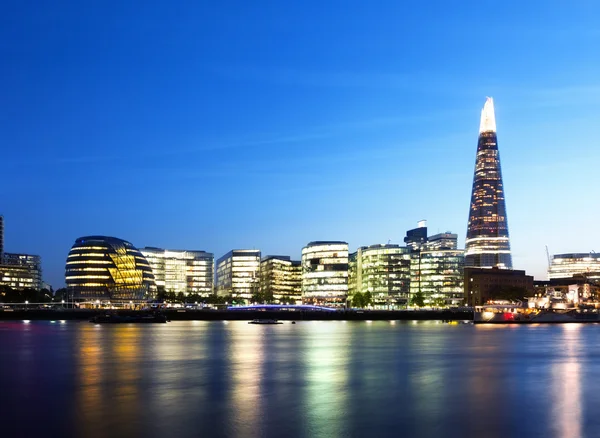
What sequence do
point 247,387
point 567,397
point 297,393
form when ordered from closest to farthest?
point 567,397 < point 297,393 < point 247,387

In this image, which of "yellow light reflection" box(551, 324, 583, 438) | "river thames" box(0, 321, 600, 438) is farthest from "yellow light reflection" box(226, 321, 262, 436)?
"yellow light reflection" box(551, 324, 583, 438)

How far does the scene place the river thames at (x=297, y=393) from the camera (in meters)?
33.2

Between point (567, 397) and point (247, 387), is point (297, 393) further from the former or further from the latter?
point (567, 397)

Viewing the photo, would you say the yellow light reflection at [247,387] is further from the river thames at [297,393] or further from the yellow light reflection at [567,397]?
the yellow light reflection at [567,397]

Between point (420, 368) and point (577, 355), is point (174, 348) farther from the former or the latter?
point (577, 355)

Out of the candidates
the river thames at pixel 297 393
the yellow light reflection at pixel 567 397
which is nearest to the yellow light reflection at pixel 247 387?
the river thames at pixel 297 393

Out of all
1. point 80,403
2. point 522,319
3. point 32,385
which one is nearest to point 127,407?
point 80,403

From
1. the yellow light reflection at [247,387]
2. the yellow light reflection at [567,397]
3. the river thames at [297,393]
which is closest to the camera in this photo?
the river thames at [297,393]

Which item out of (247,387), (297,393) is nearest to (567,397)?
(297,393)

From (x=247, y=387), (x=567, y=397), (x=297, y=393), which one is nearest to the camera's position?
(x=567, y=397)

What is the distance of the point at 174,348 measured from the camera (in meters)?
84.2

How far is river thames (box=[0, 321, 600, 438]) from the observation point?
3325 centimetres

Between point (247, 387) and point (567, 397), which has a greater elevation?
point (247, 387)

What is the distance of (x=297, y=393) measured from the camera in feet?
145
